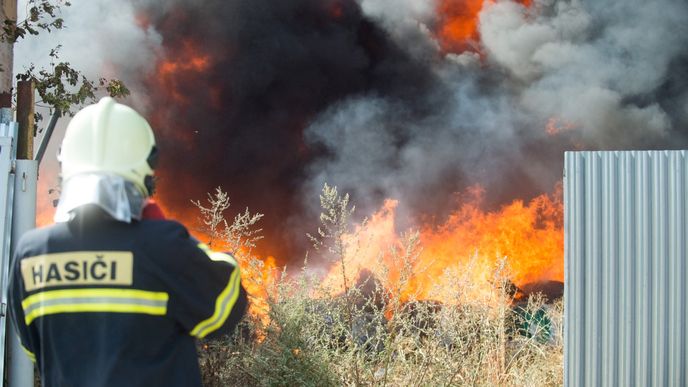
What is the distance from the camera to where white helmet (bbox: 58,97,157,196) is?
209 cm

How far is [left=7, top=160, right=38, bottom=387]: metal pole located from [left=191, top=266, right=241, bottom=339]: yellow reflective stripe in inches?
109

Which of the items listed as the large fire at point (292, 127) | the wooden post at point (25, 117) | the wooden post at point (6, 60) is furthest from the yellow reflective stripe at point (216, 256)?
the large fire at point (292, 127)

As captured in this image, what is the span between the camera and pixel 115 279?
201cm

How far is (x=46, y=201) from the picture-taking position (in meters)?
7.73

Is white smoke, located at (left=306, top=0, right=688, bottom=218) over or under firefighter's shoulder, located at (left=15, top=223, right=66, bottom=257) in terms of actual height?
over

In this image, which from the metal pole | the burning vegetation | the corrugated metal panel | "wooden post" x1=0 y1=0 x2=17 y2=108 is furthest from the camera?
the burning vegetation

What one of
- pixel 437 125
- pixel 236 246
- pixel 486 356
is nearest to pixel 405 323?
pixel 486 356

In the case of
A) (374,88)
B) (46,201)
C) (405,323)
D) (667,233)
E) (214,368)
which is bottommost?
(214,368)

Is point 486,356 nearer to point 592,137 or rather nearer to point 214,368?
point 214,368

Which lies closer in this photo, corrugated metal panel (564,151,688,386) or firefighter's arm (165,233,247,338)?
firefighter's arm (165,233,247,338)

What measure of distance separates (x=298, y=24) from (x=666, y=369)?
6.31m

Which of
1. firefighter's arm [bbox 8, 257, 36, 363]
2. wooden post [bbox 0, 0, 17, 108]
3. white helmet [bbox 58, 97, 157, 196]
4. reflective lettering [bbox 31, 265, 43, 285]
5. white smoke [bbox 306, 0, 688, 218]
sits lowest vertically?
firefighter's arm [bbox 8, 257, 36, 363]

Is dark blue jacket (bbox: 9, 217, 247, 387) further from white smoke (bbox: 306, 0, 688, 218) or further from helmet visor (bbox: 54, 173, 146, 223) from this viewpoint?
white smoke (bbox: 306, 0, 688, 218)

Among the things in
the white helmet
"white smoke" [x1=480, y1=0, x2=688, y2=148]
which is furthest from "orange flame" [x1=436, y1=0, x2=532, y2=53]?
the white helmet
